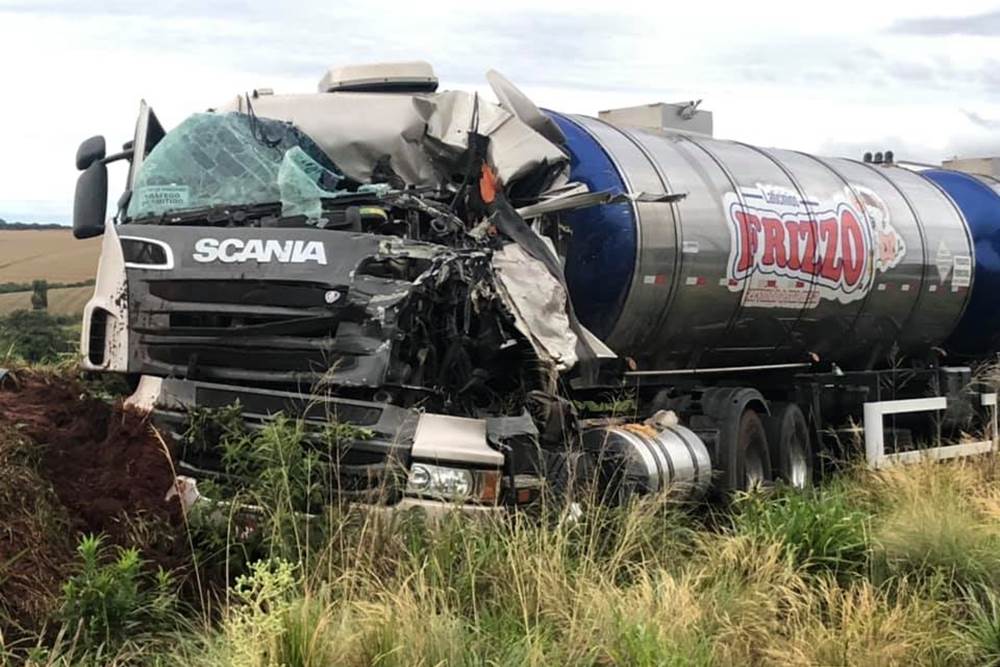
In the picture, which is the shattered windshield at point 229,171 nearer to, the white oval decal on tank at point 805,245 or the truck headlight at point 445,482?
the truck headlight at point 445,482

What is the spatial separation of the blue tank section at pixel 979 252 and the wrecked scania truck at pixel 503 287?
2.81 ft

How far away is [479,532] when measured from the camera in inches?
233

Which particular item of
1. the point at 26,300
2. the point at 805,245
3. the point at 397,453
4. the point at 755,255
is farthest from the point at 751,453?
the point at 26,300

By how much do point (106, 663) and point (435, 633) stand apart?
1290mm

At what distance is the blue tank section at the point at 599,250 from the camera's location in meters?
8.38

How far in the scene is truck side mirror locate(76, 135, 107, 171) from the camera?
8.55 m

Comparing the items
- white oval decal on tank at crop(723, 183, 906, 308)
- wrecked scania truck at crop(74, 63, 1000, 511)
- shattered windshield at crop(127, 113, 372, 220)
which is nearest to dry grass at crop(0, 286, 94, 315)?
shattered windshield at crop(127, 113, 372, 220)

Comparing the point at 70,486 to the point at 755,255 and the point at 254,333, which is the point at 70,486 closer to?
the point at 254,333

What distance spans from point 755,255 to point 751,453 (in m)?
1.65

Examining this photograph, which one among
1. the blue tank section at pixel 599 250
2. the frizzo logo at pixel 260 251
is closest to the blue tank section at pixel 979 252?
the blue tank section at pixel 599 250

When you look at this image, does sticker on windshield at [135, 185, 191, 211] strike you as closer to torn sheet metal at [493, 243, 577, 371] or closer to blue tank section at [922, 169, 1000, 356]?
torn sheet metal at [493, 243, 577, 371]

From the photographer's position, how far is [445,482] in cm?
609

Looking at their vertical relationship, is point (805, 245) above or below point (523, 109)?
below

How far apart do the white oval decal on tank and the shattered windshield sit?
137 inches
